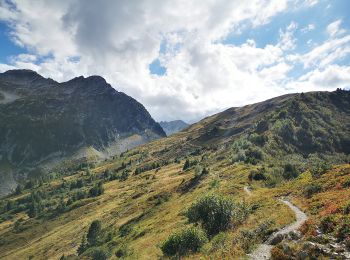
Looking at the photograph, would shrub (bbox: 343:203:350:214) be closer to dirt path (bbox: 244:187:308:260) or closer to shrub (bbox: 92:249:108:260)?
dirt path (bbox: 244:187:308:260)

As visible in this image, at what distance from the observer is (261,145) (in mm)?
182500

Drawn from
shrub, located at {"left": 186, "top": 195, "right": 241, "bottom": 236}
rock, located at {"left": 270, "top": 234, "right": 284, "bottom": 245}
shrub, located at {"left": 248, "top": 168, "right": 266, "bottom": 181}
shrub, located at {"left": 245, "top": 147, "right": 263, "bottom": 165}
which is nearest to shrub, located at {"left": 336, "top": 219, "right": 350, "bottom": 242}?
rock, located at {"left": 270, "top": 234, "right": 284, "bottom": 245}

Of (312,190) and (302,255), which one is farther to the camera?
(312,190)

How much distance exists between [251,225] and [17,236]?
173 metres

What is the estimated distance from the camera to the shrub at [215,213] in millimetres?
48634

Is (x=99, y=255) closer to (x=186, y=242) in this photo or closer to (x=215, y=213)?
(x=215, y=213)

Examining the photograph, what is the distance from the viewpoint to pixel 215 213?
49812 millimetres

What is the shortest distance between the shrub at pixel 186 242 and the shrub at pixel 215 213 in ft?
13.2

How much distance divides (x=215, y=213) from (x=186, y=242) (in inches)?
317

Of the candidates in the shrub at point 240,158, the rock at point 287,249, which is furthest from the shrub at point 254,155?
the rock at point 287,249

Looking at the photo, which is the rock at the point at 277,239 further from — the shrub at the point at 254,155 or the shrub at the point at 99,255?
the shrub at the point at 254,155

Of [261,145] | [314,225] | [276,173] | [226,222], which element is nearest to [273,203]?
[226,222]

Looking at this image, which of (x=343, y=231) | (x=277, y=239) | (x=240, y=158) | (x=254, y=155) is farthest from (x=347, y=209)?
(x=254, y=155)

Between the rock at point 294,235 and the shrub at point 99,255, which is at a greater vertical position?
the rock at point 294,235
